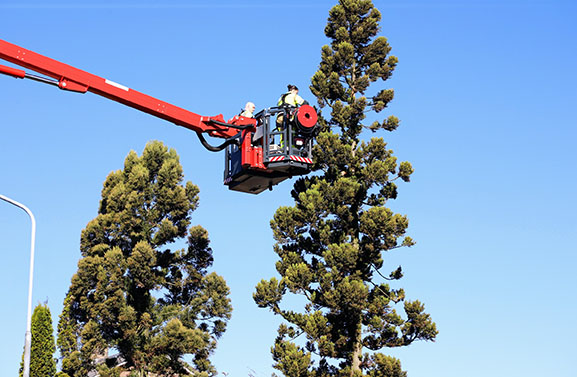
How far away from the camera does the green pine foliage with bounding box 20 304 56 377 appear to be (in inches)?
1238

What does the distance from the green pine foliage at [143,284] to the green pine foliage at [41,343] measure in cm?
368

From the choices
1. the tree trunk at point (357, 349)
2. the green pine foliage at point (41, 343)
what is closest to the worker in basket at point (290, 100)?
the tree trunk at point (357, 349)

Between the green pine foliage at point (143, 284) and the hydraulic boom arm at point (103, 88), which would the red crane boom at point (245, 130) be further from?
the green pine foliage at point (143, 284)

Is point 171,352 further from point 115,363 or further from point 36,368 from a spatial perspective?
point 36,368

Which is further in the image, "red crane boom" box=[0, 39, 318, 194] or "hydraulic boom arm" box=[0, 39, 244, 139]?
"red crane boom" box=[0, 39, 318, 194]

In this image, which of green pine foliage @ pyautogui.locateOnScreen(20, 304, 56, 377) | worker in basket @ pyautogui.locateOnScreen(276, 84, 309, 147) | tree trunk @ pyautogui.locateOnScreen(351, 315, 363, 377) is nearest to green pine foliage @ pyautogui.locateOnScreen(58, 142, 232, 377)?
green pine foliage @ pyautogui.locateOnScreen(20, 304, 56, 377)

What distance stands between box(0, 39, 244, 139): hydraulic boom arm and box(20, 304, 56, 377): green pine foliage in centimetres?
1240

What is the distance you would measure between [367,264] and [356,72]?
8155 mm

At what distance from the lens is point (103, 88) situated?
21750 millimetres

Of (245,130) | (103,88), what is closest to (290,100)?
(245,130)

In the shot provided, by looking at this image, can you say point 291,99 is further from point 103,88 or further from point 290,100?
point 103,88

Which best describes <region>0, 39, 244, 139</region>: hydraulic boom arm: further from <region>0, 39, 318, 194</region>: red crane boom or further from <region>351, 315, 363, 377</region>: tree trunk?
<region>351, 315, 363, 377</region>: tree trunk

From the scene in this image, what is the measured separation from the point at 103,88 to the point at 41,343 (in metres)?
14.1

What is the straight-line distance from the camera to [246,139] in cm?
2259
